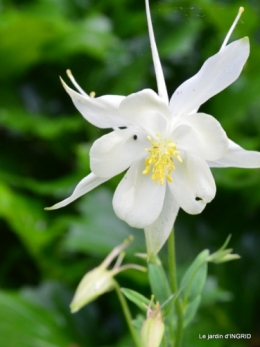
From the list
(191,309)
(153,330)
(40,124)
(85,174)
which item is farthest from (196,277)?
(40,124)

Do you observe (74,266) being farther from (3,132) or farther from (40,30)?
(40,30)

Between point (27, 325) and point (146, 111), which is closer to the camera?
point (146, 111)

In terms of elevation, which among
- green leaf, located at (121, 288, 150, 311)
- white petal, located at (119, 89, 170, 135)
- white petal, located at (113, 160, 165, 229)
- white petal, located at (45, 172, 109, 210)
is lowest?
green leaf, located at (121, 288, 150, 311)

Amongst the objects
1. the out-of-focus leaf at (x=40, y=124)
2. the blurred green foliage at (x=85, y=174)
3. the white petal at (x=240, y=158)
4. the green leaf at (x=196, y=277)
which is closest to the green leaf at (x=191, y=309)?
the green leaf at (x=196, y=277)

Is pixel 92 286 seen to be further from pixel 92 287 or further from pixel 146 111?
pixel 146 111

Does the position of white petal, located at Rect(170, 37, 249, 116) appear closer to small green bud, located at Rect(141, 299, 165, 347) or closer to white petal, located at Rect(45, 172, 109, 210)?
white petal, located at Rect(45, 172, 109, 210)

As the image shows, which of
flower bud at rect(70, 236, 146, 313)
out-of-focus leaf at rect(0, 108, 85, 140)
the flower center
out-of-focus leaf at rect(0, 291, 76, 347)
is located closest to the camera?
the flower center

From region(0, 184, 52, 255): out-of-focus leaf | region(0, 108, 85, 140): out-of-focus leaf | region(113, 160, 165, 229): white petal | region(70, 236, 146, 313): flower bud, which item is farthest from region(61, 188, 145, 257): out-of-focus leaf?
region(113, 160, 165, 229): white petal
